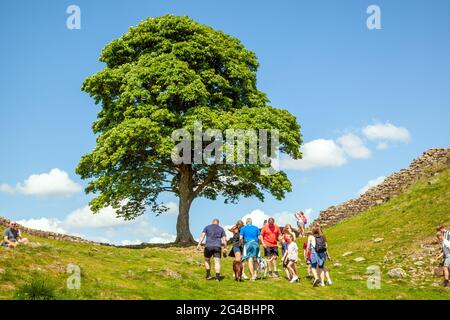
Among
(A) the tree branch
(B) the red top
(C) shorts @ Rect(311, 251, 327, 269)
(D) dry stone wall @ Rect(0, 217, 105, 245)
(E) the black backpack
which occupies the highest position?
(A) the tree branch

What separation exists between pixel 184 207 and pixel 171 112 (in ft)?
23.2

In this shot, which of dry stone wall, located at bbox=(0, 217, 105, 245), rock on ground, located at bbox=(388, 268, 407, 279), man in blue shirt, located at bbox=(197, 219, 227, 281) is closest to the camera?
man in blue shirt, located at bbox=(197, 219, 227, 281)

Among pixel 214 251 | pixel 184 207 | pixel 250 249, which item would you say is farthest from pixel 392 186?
pixel 214 251

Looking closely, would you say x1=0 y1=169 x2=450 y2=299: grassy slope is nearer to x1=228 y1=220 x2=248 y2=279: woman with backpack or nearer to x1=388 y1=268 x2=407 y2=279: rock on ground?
x1=388 y1=268 x2=407 y2=279: rock on ground

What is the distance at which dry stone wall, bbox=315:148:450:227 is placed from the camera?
41544 mm

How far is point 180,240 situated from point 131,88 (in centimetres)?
1140

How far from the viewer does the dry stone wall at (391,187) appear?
136 feet

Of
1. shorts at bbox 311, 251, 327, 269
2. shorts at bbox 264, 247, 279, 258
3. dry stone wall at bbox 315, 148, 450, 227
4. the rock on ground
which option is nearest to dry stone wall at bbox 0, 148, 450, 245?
dry stone wall at bbox 315, 148, 450, 227

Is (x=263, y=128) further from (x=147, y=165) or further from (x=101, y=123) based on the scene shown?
(x=101, y=123)

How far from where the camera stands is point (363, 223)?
37188 mm

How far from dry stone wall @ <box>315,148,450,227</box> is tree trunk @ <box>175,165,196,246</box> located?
12.0m

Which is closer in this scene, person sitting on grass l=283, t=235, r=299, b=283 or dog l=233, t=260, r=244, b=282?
dog l=233, t=260, r=244, b=282

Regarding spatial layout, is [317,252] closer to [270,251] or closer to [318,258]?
[318,258]
